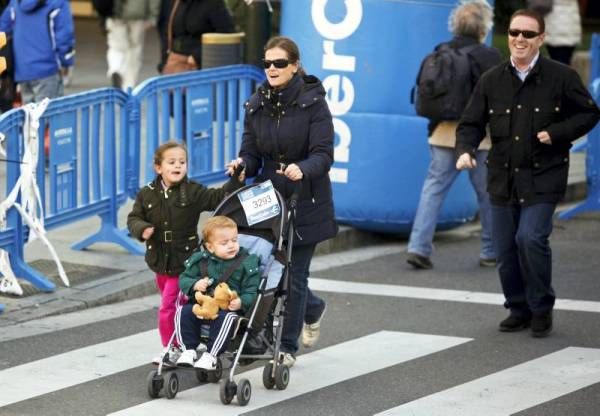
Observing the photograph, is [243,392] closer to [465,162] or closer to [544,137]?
[465,162]

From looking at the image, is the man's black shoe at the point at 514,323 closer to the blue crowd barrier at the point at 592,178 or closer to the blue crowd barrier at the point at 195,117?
the blue crowd barrier at the point at 195,117

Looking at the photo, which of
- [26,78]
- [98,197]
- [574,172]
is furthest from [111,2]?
[98,197]

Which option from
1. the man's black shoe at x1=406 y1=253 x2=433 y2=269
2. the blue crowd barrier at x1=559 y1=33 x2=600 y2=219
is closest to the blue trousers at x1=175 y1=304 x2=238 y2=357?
the man's black shoe at x1=406 y1=253 x2=433 y2=269

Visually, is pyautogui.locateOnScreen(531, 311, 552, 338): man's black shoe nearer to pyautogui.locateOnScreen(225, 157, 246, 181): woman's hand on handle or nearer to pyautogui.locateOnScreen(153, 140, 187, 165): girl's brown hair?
pyautogui.locateOnScreen(225, 157, 246, 181): woman's hand on handle

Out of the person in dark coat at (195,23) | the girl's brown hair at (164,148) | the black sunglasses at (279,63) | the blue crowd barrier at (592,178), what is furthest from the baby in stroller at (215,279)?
the person in dark coat at (195,23)

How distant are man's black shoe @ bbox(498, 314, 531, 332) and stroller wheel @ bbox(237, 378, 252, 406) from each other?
222cm

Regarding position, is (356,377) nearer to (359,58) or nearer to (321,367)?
(321,367)

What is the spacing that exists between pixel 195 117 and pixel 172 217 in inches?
150

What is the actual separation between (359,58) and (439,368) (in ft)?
13.2

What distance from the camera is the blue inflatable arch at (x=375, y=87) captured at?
11562 millimetres

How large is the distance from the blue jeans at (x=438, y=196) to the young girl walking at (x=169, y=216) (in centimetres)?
318

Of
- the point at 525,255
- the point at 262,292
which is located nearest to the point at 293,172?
the point at 262,292

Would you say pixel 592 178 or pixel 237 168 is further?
pixel 592 178

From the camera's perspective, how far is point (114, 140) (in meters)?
10.8
